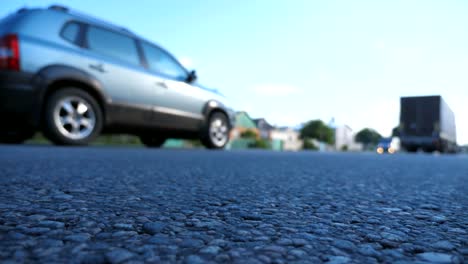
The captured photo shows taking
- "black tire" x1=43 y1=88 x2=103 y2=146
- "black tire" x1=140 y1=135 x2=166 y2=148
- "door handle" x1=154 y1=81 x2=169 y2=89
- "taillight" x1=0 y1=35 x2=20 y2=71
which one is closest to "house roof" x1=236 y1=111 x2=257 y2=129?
"black tire" x1=140 y1=135 x2=166 y2=148

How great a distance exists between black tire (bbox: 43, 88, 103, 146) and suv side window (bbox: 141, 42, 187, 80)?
150 cm

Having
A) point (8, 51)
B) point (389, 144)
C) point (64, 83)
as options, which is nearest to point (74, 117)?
point (64, 83)

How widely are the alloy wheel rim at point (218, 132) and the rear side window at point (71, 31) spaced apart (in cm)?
325

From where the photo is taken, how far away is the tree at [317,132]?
235ft

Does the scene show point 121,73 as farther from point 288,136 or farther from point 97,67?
point 288,136

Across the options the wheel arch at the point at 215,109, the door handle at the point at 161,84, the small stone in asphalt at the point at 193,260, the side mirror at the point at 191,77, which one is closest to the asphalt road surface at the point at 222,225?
the small stone in asphalt at the point at 193,260

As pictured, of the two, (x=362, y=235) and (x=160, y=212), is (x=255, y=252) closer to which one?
(x=362, y=235)

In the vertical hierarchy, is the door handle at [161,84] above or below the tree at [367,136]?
below

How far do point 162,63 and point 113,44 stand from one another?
109cm

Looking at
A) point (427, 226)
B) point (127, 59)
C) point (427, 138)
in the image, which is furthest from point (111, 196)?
point (427, 138)

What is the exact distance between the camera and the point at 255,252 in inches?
32.9

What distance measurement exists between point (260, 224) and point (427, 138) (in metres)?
23.1

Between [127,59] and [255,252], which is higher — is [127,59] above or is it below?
above

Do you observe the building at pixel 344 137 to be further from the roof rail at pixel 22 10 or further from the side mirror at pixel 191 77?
the roof rail at pixel 22 10
